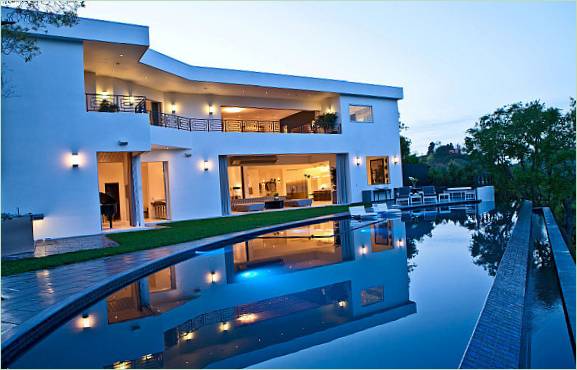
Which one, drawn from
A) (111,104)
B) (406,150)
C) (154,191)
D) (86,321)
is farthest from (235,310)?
(406,150)

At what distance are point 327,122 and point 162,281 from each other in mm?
15301

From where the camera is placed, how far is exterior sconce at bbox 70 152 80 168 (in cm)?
1176

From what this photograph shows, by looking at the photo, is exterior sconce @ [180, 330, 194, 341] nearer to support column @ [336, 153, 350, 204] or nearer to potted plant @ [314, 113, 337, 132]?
support column @ [336, 153, 350, 204]

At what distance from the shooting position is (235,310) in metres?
5.18

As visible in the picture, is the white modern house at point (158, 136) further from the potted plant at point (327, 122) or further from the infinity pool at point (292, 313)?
the infinity pool at point (292, 313)

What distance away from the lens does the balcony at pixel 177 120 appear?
43.7ft

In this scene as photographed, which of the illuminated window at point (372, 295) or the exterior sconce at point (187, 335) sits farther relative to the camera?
the illuminated window at point (372, 295)

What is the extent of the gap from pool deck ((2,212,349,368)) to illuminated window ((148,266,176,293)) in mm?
148

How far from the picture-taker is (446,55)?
21797mm

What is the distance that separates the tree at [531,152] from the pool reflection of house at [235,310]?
15.1 meters

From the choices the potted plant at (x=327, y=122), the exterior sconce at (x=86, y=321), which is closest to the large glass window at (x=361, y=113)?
the potted plant at (x=327, y=122)

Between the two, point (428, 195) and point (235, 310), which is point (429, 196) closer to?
point (428, 195)

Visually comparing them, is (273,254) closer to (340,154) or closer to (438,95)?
(340,154)

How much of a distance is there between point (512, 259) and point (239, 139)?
13.0 metres
